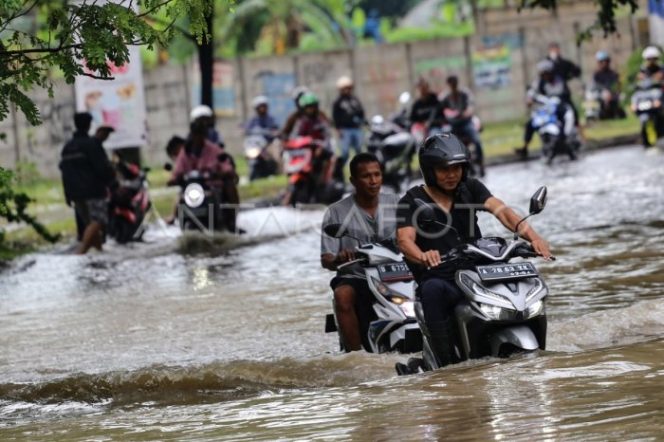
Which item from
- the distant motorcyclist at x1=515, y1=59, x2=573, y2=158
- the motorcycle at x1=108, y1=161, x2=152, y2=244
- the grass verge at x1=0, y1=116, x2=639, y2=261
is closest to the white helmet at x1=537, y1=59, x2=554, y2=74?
the distant motorcyclist at x1=515, y1=59, x2=573, y2=158

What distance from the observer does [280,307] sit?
13500 mm

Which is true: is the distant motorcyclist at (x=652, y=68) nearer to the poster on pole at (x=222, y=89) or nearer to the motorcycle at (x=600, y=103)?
the motorcycle at (x=600, y=103)

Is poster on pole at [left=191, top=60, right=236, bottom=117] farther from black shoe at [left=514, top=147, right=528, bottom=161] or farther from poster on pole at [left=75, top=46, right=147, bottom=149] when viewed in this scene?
poster on pole at [left=75, top=46, right=147, bottom=149]

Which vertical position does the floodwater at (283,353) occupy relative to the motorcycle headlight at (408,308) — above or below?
below

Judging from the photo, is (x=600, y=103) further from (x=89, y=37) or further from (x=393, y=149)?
(x=89, y=37)

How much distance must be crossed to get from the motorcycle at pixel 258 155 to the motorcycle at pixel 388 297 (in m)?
15.8

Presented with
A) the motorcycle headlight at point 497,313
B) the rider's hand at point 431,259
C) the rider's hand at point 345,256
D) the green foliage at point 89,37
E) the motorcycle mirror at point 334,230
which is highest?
the green foliage at point 89,37

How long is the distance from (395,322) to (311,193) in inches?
494

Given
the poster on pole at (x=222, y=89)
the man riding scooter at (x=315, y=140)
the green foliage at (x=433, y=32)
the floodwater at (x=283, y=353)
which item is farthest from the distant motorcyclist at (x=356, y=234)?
the green foliage at (x=433, y=32)

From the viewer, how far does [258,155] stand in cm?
2666

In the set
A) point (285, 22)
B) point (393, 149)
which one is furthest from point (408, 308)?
point (285, 22)

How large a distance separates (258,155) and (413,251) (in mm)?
18249

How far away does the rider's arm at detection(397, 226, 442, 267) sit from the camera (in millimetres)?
8383

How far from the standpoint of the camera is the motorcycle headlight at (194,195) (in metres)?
18.8
